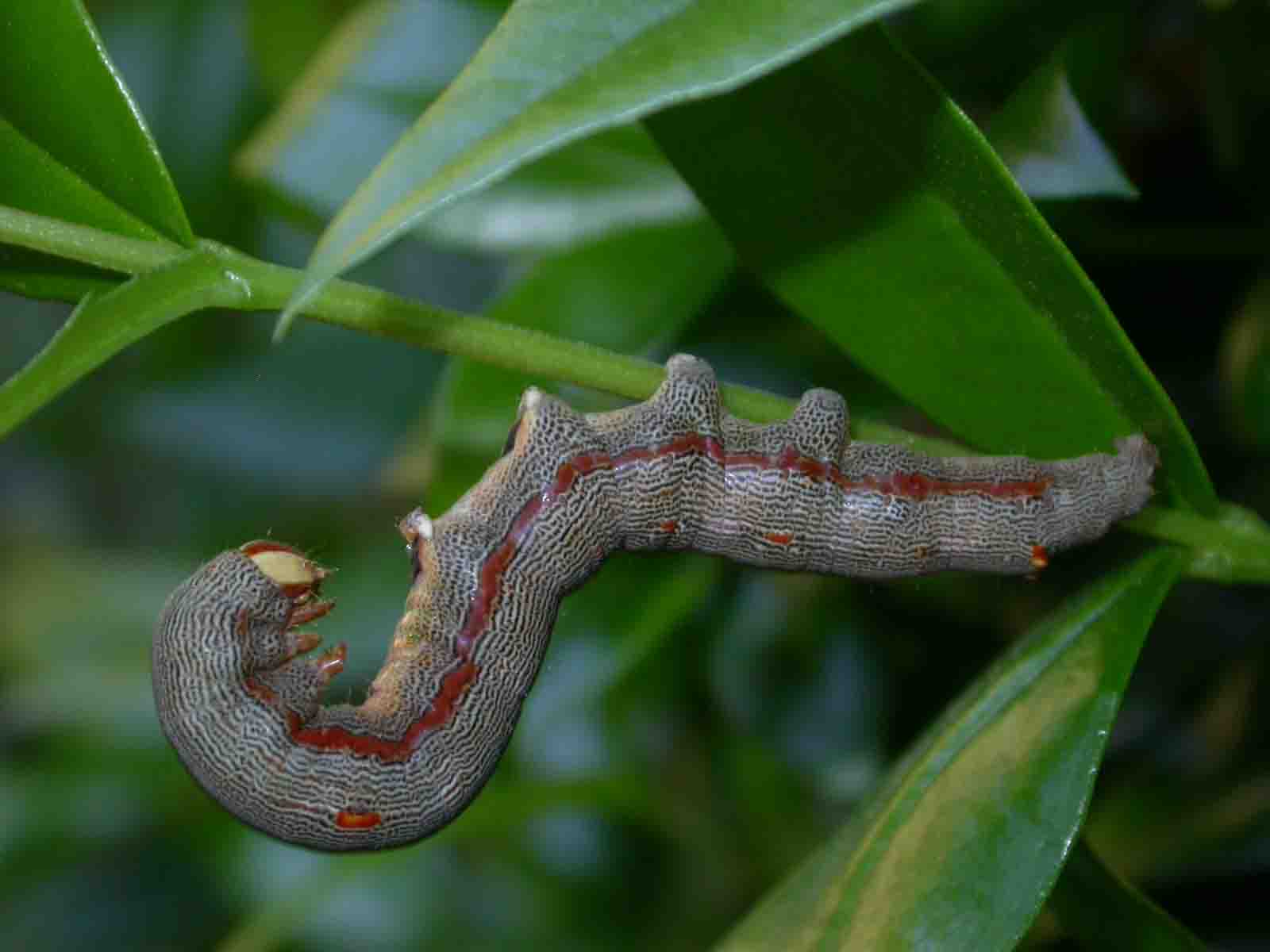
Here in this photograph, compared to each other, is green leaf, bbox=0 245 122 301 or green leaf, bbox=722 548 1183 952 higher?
green leaf, bbox=0 245 122 301

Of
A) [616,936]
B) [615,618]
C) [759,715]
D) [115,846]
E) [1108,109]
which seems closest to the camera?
[1108,109]

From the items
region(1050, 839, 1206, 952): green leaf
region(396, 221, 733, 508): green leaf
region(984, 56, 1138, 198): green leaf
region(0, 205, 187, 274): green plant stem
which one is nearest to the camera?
region(0, 205, 187, 274): green plant stem

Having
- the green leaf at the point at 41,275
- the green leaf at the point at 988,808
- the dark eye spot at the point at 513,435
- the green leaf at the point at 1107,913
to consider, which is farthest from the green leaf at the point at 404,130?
the green leaf at the point at 1107,913

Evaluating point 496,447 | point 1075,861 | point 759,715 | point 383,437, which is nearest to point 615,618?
point 496,447

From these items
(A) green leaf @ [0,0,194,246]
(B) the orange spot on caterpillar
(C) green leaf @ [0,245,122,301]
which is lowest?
(B) the orange spot on caterpillar

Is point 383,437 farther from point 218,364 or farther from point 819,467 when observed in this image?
point 819,467

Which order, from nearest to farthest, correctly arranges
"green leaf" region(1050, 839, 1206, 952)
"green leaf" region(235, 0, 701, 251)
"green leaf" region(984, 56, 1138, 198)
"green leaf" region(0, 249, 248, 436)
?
"green leaf" region(0, 249, 248, 436)
"green leaf" region(1050, 839, 1206, 952)
"green leaf" region(984, 56, 1138, 198)
"green leaf" region(235, 0, 701, 251)

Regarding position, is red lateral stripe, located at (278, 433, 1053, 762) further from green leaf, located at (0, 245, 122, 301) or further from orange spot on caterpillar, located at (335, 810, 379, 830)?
green leaf, located at (0, 245, 122, 301)

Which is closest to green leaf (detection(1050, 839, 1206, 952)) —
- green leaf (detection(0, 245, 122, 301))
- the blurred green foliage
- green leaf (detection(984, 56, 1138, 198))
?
the blurred green foliage

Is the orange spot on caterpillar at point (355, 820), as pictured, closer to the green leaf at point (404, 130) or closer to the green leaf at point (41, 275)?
the green leaf at point (41, 275)

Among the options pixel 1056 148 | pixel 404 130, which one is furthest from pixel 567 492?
pixel 404 130
